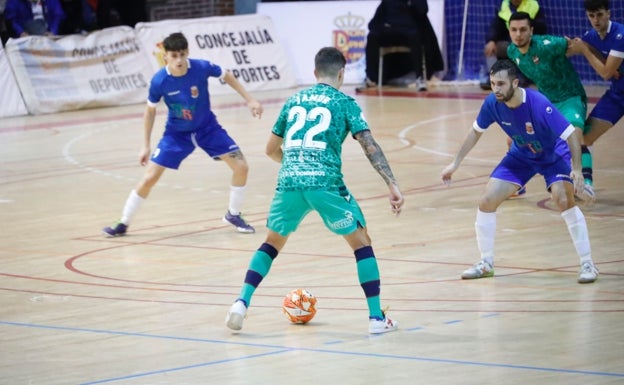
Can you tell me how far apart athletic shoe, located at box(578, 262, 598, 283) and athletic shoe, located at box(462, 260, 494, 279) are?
0.72 m

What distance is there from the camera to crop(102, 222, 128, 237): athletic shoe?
476 inches

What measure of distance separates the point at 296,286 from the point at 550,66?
172 inches

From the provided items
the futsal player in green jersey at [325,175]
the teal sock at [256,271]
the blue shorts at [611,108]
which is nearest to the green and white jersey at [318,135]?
the futsal player in green jersey at [325,175]

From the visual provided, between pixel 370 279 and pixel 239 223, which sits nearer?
pixel 370 279

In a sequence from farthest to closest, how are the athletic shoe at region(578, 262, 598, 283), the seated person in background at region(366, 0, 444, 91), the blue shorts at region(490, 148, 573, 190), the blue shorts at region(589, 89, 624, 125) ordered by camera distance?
the seated person in background at region(366, 0, 444, 91) → the blue shorts at region(589, 89, 624, 125) → the blue shorts at region(490, 148, 573, 190) → the athletic shoe at region(578, 262, 598, 283)

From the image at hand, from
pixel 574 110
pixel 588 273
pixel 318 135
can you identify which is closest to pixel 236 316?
pixel 318 135

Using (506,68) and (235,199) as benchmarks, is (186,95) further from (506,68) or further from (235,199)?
(506,68)

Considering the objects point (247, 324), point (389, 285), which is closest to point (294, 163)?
point (247, 324)

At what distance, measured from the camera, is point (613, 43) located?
1267 cm

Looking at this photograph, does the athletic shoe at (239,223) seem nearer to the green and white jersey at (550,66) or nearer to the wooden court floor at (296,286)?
the wooden court floor at (296,286)

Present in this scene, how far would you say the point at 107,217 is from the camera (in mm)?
13117

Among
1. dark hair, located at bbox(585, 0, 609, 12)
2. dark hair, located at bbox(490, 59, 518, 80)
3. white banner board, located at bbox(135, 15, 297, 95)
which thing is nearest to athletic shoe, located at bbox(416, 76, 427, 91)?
white banner board, located at bbox(135, 15, 297, 95)

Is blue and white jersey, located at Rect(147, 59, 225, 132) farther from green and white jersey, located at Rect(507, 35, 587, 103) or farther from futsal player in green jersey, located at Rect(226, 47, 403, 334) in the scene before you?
futsal player in green jersey, located at Rect(226, 47, 403, 334)

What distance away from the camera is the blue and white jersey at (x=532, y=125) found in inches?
374
